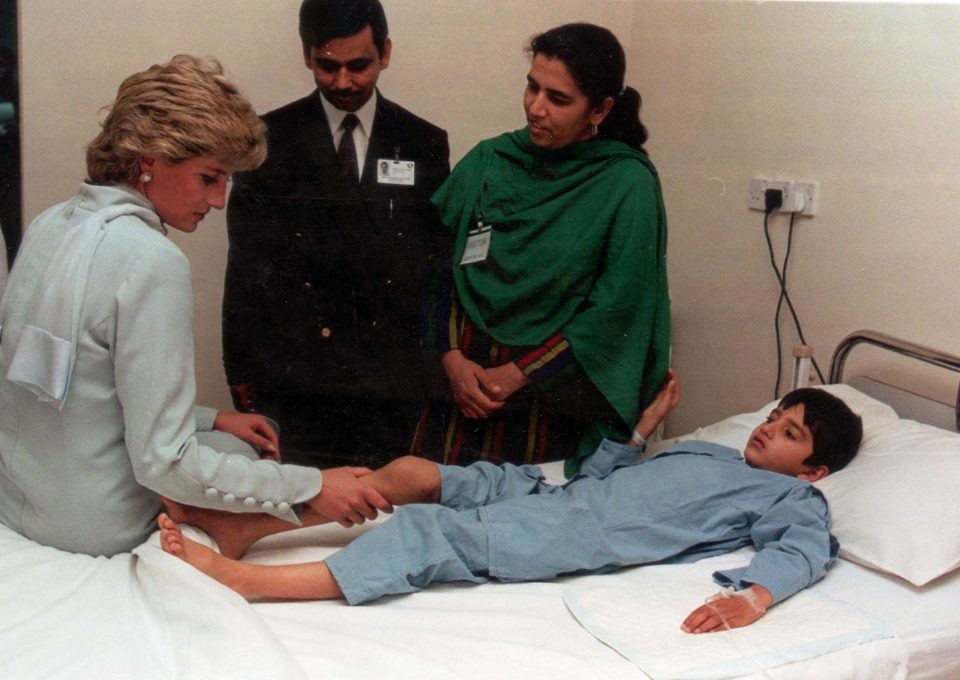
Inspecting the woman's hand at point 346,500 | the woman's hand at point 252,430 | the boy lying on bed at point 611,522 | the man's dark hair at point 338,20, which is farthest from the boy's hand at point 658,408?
the man's dark hair at point 338,20

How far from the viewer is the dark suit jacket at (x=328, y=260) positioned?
1975mm

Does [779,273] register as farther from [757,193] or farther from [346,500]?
[346,500]

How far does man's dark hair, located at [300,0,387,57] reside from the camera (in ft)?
6.34

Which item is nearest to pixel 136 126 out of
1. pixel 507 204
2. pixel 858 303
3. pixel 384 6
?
pixel 384 6

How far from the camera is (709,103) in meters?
2.47

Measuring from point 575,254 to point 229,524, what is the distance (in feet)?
Result: 2.98

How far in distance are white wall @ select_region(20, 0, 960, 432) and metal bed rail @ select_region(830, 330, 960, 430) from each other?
5 cm

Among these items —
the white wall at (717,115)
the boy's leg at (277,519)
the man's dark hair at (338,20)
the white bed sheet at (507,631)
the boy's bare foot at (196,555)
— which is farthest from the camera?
the man's dark hair at (338,20)

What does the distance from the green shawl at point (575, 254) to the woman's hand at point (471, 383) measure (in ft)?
0.28

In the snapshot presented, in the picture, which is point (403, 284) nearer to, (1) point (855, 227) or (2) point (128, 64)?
(2) point (128, 64)

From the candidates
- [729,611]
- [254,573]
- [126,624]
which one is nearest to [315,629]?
[254,573]

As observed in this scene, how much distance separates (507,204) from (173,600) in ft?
3.68

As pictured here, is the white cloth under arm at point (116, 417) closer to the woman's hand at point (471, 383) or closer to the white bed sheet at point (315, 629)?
the white bed sheet at point (315, 629)

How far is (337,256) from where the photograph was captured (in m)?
2.03
